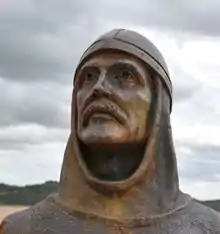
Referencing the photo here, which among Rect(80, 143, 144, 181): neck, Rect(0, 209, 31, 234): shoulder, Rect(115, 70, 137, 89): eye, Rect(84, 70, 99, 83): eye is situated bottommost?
Rect(0, 209, 31, 234): shoulder

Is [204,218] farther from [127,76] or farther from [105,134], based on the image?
[127,76]

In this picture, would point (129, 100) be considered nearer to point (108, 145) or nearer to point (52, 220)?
point (108, 145)

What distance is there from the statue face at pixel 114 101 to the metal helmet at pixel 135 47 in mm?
47

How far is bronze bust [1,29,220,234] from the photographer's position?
759cm

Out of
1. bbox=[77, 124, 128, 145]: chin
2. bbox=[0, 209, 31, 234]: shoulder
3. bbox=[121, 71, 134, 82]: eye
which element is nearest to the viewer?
bbox=[77, 124, 128, 145]: chin

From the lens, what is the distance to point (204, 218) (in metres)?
7.87

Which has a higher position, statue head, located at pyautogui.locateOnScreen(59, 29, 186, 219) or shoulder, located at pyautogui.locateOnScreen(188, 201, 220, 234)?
statue head, located at pyautogui.locateOnScreen(59, 29, 186, 219)

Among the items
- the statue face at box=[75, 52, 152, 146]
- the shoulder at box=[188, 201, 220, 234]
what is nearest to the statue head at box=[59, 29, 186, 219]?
the statue face at box=[75, 52, 152, 146]

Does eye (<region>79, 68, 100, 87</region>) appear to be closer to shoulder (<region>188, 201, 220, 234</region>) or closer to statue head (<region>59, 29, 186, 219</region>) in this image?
statue head (<region>59, 29, 186, 219</region>)

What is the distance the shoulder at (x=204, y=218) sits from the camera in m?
7.80

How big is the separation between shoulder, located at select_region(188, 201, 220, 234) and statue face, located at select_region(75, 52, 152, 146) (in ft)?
2.08

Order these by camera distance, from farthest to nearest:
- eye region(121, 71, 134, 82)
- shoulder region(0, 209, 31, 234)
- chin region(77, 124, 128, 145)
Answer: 1. shoulder region(0, 209, 31, 234)
2. eye region(121, 71, 134, 82)
3. chin region(77, 124, 128, 145)

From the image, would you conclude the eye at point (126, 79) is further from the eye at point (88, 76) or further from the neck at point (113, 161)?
the neck at point (113, 161)

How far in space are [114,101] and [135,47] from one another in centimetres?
41
